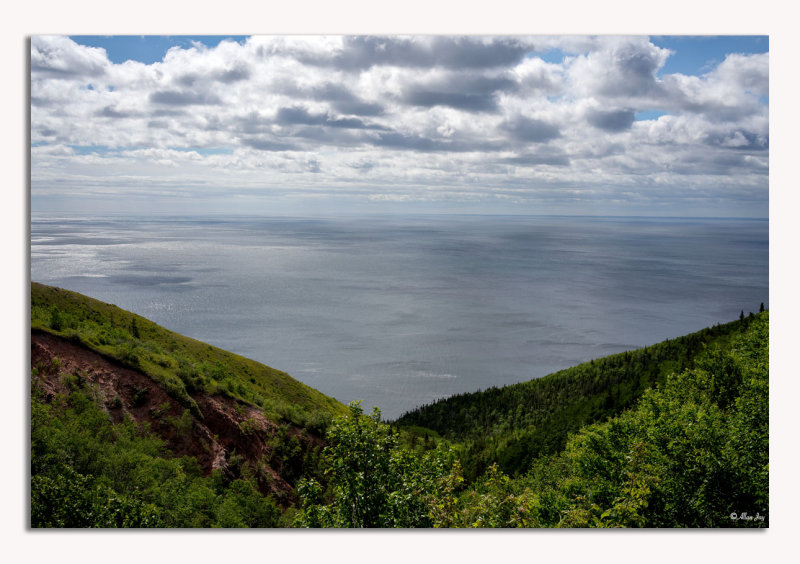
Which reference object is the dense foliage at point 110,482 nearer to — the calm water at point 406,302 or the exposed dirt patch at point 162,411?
the exposed dirt patch at point 162,411

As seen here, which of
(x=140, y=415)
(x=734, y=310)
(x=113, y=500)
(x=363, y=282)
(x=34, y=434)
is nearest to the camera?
(x=113, y=500)

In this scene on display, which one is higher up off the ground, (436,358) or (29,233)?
(29,233)

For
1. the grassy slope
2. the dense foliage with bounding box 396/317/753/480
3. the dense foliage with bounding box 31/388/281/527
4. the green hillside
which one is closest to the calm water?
the dense foliage with bounding box 396/317/753/480

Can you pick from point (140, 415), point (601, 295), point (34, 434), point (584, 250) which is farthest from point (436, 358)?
point (34, 434)

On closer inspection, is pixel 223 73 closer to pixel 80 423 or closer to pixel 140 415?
pixel 80 423

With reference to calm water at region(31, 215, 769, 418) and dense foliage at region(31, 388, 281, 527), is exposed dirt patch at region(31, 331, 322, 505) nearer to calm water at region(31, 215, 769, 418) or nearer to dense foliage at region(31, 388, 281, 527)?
dense foliage at region(31, 388, 281, 527)
